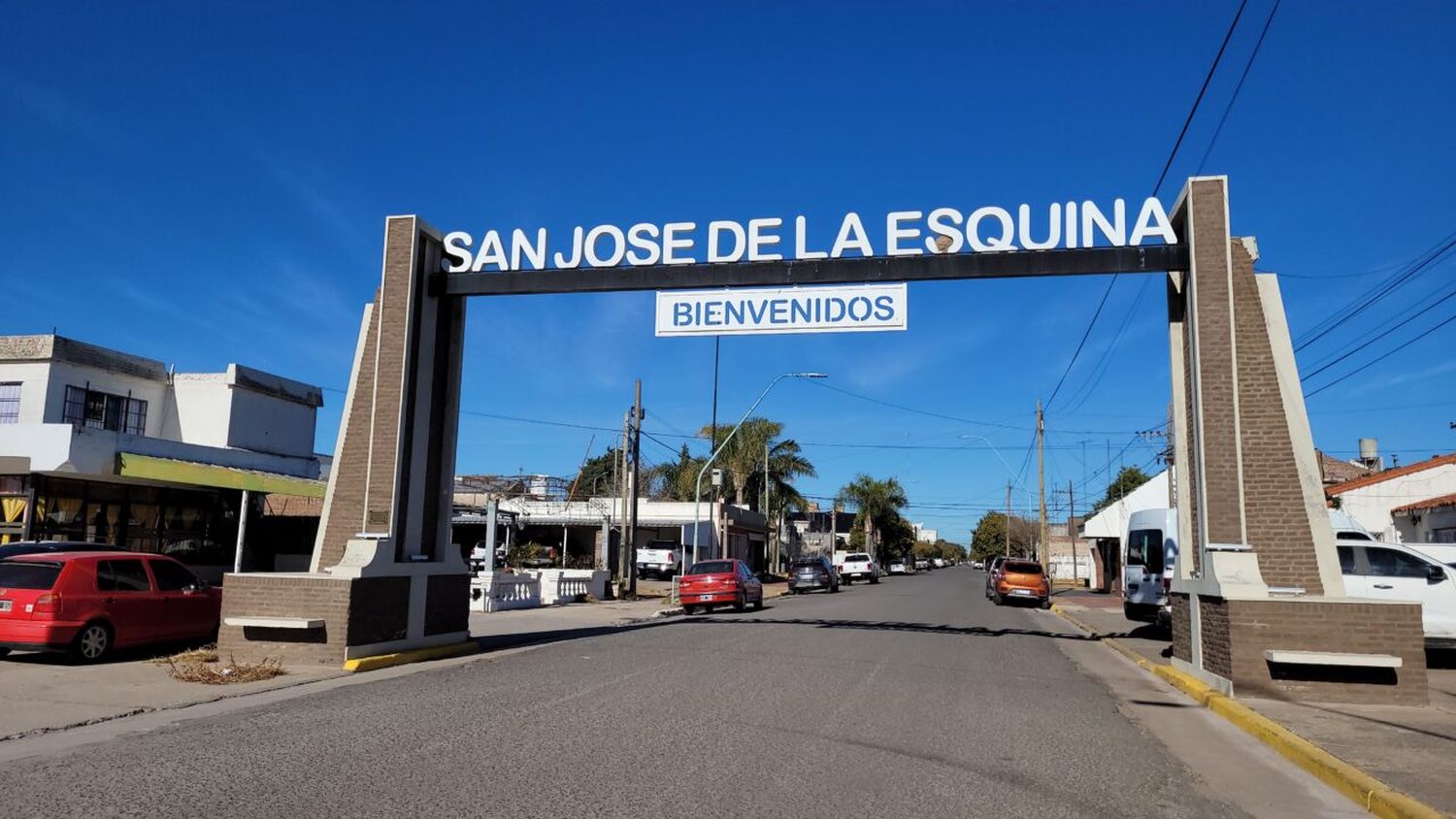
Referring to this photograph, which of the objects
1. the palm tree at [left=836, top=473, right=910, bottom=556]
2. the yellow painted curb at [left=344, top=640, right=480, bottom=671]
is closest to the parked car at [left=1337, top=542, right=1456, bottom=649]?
the yellow painted curb at [left=344, top=640, right=480, bottom=671]

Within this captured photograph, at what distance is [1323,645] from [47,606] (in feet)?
49.2

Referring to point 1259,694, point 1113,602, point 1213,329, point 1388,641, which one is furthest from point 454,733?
point 1113,602

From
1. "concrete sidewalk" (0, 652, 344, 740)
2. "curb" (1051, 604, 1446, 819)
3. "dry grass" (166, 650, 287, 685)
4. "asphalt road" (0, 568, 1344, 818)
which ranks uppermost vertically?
"curb" (1051, 604, 1446, 819)

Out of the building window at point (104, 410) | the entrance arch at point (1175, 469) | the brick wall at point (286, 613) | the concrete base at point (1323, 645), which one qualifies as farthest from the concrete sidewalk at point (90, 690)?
the building window at point (104, 410)

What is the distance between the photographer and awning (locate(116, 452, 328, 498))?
2334cm

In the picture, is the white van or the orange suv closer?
the white van

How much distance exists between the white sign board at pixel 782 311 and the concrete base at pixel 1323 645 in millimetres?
6250

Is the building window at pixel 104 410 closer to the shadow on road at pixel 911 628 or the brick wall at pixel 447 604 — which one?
the brick wall at pixel 447 604

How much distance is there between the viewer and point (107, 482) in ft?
82.7

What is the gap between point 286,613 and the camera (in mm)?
13914

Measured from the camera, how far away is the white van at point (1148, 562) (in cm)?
2288

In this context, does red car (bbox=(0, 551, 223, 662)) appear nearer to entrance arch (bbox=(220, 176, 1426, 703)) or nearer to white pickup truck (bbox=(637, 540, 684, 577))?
entrance arch (bbox=(220, 176, 1426, 703))

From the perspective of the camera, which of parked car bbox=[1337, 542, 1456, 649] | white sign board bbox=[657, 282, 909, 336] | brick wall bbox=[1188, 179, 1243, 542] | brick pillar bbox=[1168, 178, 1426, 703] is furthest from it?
white sign board bbox=[657, 282, 909, 336]

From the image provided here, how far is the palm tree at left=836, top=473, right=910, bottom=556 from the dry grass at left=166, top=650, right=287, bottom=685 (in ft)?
248
